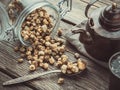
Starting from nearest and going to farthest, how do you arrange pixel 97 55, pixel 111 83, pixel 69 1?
pixel 111 83
pixel 97 55
pixel 69 1

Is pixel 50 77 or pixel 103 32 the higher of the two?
pixel 103 32

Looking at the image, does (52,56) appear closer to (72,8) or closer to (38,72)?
(38,72)

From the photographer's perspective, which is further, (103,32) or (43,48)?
(43,48)

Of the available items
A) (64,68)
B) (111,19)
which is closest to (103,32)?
(111,19)

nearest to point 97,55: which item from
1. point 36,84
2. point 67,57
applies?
point 67,57

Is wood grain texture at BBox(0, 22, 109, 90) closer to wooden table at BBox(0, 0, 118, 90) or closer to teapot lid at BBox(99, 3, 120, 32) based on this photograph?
wooden table at BBox(0, 0, 118, 90)

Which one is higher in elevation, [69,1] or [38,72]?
[69,1]

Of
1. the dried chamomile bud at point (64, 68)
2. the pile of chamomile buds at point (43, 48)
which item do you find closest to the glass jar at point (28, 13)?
the pile of chamomile buds at point (43, 48)

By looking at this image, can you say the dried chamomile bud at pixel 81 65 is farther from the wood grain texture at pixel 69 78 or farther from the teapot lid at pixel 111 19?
the teapot lid at pixel 111 19

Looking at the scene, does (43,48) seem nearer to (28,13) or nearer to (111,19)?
(28,13)
